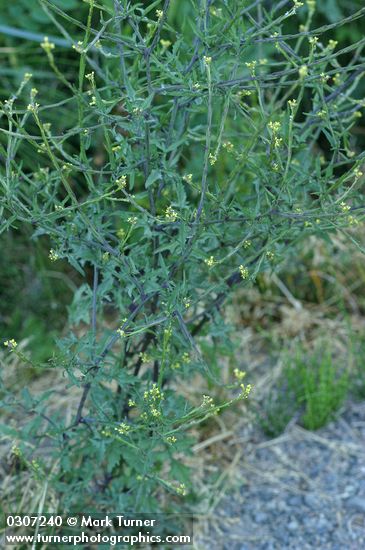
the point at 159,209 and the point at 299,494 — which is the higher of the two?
the point at 159,209

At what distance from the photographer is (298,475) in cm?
238

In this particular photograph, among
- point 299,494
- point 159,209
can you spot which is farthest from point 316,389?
point 159,209

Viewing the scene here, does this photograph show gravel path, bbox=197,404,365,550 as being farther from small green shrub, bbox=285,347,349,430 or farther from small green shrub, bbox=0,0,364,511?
small green shrub, bbox=0,0,364,511

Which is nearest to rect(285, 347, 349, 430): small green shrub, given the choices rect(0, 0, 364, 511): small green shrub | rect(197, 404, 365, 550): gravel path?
rect(197, 404, 365, 550): gravel path

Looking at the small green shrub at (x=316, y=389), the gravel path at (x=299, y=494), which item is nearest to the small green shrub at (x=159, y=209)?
the gravel path at (x=299, y=494)

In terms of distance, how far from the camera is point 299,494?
2307 millimetres

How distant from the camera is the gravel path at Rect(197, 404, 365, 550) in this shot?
2.16m

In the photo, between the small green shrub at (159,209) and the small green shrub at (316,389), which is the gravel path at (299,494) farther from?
the small green shrub at (159,209)

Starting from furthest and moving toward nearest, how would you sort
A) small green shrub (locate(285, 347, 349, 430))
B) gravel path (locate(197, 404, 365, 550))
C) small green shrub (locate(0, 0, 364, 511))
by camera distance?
small green shrub (locate(285, 347, 349, 430))
gravel path (locate(197, 404, 365, 550))
small green shrub (locate(0, 0, 364, 511))

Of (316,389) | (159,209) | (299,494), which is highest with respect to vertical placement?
(159,209)

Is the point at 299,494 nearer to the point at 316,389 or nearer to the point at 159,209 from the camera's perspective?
the point at 316,389

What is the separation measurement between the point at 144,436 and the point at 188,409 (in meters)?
0.21

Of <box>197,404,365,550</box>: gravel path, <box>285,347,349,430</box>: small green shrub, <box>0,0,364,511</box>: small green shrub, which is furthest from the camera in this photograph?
<box>285,347,349,430</box>: small green shrub

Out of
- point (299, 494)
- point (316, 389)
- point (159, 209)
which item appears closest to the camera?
point (159, 209)
